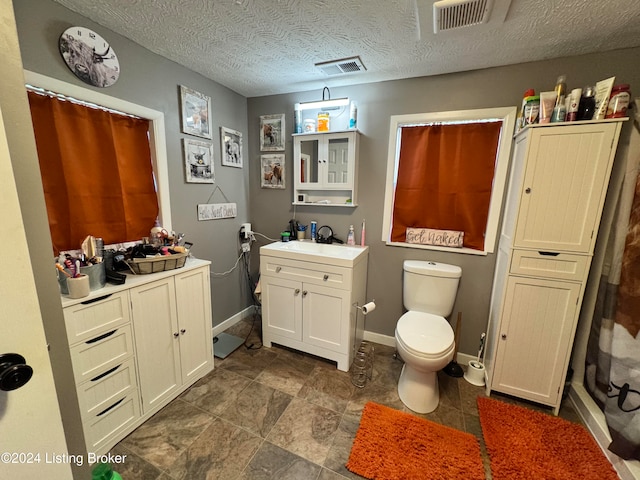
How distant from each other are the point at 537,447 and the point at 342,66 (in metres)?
2.66

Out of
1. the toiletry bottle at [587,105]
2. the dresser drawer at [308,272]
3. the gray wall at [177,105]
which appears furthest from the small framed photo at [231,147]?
the toiletry bottle at [587,105]

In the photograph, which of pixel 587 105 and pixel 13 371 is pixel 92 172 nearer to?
pixel 13 371

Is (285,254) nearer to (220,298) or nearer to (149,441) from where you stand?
(220,298)

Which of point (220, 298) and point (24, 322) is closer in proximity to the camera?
point (24, 322)

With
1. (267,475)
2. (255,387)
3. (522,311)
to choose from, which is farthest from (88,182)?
(522,311)

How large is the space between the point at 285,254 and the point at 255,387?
3.22ft

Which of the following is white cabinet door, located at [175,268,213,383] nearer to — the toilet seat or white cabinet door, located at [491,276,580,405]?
the toilet seat

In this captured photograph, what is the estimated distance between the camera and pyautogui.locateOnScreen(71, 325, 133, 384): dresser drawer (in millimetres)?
1232

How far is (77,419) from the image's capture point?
2.73ft

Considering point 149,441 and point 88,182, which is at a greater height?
point 88,182

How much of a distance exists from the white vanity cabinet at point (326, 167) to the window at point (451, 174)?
32 cm

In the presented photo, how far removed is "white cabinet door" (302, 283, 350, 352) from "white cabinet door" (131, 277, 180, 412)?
920 mm

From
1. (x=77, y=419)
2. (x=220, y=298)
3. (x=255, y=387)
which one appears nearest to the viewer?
(x=77, y=419)

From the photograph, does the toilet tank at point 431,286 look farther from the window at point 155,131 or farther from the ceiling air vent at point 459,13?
the window at point 155,131
